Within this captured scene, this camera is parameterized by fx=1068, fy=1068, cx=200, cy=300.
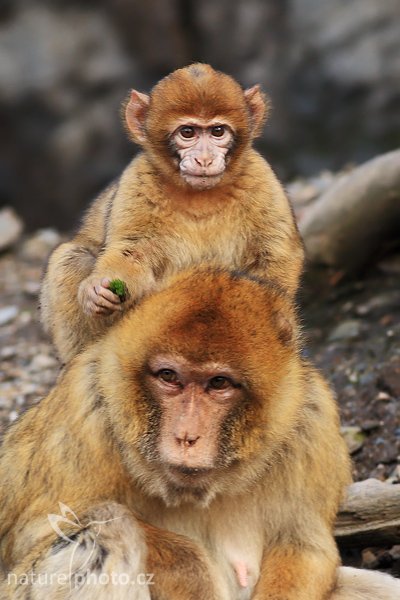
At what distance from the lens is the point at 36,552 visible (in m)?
4.27

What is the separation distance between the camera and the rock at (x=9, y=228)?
1262 centimetres

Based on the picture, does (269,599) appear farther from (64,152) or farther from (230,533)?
(64,152)

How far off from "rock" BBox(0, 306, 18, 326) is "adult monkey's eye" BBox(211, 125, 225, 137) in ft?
15.5

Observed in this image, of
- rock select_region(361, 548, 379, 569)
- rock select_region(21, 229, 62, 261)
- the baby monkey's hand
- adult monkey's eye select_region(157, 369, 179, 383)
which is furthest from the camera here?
rock select_region(21, 229, 62, 261)

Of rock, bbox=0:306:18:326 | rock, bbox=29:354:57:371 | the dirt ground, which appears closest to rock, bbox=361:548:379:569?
the dirt ground

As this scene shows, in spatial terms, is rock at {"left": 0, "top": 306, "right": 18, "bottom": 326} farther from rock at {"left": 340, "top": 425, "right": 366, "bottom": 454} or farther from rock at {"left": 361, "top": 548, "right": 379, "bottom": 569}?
rock at {"left": 361, "top": 548, "right": 379, "bottom": 569}

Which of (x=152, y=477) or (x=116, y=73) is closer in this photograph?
(x=152, y=477)

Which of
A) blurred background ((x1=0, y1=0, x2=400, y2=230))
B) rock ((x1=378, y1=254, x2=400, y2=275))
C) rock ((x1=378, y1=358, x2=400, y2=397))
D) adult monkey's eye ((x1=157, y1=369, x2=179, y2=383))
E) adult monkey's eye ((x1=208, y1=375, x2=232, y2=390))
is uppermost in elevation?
Answer: blurred background ((x1=0, y1=0, x2=400, y2=230))

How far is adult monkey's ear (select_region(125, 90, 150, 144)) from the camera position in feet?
21.1

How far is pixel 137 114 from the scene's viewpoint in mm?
6500

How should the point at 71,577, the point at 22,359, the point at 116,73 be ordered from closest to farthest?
the point at 71,577, the point at 22,359, the point at 116,73

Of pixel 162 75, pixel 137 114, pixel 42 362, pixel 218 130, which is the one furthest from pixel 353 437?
pixel 162 75

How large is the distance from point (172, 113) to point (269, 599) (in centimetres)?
292

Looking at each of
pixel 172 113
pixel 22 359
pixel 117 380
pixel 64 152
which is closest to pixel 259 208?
pixel 172 113
